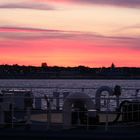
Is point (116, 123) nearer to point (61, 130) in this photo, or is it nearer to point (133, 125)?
point (133, 125)

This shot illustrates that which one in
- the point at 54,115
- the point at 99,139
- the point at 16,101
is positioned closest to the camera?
the point at 99,139

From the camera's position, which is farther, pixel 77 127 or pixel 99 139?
pixel 77 127

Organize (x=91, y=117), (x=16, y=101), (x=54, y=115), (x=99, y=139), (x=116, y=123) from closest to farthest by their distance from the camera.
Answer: (x=99, y=139) → (x=91, y=117) → (x=116, y=123) → (x=16, y=101) → (x=54, y=115)

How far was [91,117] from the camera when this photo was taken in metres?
20.9

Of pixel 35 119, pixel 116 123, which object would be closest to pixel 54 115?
pixel 35 119

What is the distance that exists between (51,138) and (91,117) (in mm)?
1883

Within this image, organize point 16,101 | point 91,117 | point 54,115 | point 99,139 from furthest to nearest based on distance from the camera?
point 54,115 → point 16,101 → point 91,117 → point 99,139

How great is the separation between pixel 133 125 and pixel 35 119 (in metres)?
4.43

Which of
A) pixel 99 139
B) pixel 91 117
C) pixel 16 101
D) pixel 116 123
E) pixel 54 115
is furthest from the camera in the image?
pixel 54 115

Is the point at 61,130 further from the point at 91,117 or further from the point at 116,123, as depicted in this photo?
the point at 116,123

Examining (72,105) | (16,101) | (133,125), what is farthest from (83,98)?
(16,101)

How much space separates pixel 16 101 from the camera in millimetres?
23781

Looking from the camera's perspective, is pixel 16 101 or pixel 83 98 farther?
pixel 16 101

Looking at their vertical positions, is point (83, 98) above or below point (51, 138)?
above
